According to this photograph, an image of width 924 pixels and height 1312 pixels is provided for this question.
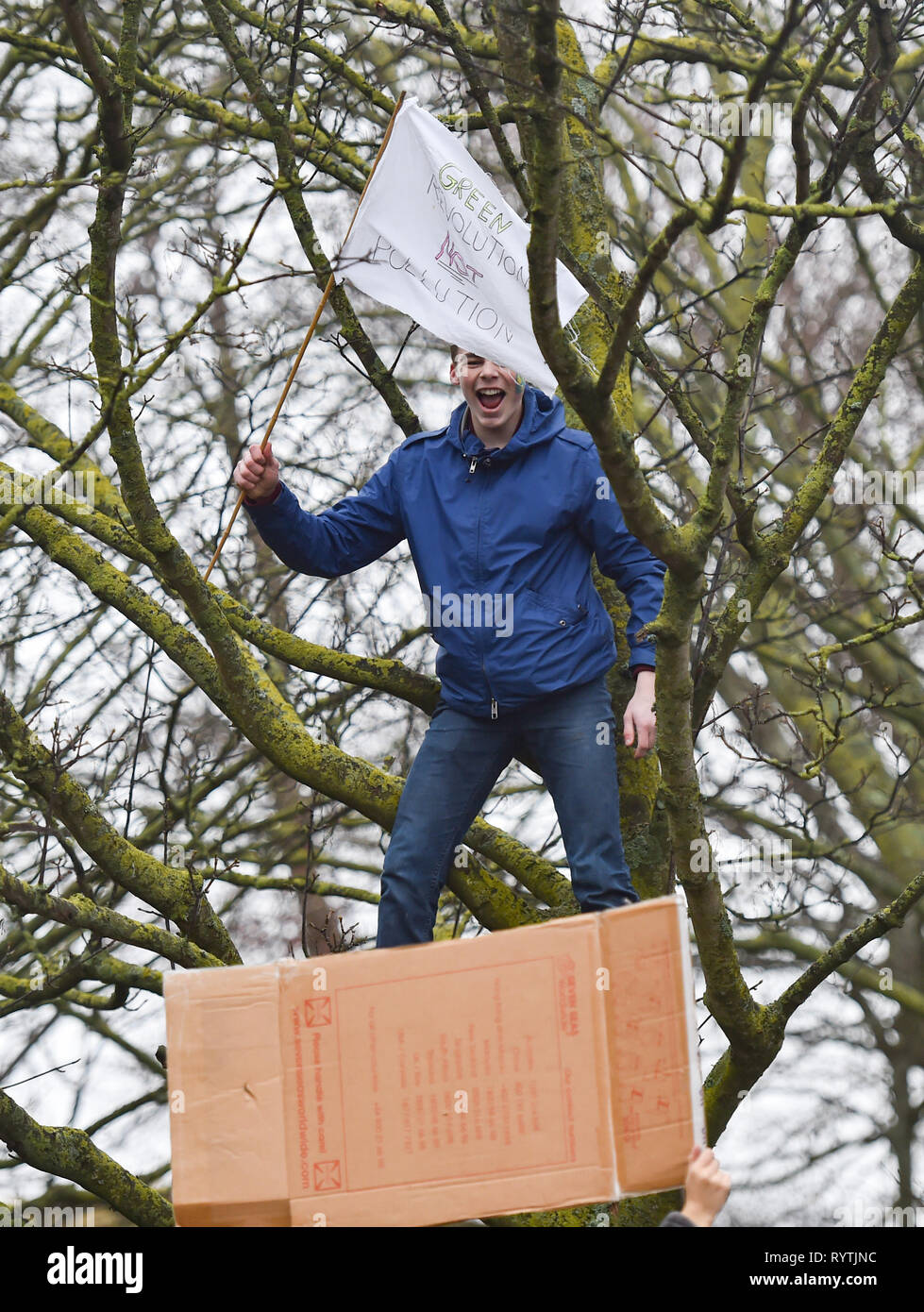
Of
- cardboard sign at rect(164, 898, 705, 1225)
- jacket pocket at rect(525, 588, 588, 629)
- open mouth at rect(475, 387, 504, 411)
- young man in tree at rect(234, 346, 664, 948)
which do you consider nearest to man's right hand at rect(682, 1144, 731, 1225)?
cardboard sign at rect(164, 898, 705, 1225)

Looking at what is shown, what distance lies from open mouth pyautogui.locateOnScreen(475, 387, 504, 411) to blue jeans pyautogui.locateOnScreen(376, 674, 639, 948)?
32.8 inches

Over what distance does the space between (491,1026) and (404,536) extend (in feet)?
6.40

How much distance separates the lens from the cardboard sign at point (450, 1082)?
118 inches

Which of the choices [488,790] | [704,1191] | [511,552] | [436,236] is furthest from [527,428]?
[704,1191]

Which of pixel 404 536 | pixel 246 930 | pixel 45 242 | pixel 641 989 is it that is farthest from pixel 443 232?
pixel 246 930

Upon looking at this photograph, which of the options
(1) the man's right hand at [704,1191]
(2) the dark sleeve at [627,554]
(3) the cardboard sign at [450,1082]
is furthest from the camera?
(2) the dark sleeve at [627,554]

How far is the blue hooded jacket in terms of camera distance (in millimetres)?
4152

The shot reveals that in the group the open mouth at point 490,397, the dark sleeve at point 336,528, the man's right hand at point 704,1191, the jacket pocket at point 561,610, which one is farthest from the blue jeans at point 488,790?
the man's right hand at point 704,1191

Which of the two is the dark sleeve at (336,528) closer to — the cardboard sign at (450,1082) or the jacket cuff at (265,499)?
the jacket cuff at (265,499)

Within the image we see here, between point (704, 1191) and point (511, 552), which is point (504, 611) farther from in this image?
point (704, 1191)

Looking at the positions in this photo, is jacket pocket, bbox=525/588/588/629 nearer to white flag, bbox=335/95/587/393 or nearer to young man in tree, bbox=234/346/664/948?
young man in tree, bbox=234/346/664/948

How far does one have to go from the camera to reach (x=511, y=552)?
4.26m

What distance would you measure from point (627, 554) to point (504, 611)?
1.31 feet
